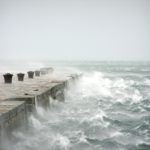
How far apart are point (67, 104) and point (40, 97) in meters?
8.19

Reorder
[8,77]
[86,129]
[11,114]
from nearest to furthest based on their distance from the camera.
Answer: [11,114]
[86,129]
[8,77]

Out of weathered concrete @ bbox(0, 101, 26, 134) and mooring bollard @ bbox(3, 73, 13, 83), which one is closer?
weathered concrete @ bbox(0, 101, 26, 134)

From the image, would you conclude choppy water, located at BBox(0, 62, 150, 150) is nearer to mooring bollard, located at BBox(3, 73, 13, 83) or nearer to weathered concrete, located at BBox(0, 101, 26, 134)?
weathered concrete, located at BBox(0, 101, 26, 134)

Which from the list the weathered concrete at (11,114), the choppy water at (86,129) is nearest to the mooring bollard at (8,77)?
the choppy water at (86,129)

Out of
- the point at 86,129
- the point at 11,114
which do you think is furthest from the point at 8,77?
the point at 11,114

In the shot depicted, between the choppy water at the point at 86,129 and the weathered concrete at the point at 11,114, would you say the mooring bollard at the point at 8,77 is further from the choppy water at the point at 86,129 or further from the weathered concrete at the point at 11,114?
the weathered concrete at the point at 11,114

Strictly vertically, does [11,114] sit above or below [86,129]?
above

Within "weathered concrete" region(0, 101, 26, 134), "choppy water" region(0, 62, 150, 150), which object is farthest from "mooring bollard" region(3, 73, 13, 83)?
"weathered concrete" region(0, 101, 26, 134)

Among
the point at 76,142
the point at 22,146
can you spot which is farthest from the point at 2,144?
the point at 76,142

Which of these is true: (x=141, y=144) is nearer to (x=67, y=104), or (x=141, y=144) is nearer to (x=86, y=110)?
(x=86, y=110)

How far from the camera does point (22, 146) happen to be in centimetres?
1449

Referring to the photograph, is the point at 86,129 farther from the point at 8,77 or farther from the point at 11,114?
the point at 8,77

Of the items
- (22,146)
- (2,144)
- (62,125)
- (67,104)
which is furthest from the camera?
(67,104)

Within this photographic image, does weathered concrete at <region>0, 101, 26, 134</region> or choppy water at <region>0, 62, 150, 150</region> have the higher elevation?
weathered concrete at <region>0, 101, 26, 134</region>
